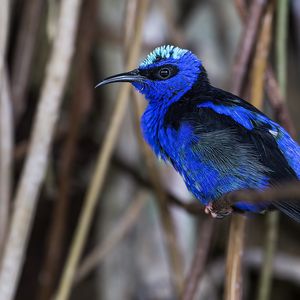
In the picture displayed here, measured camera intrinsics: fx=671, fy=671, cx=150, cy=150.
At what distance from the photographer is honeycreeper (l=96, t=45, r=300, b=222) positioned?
7.29 ft

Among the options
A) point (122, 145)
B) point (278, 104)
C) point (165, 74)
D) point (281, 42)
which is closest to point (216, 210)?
point (278, 104)

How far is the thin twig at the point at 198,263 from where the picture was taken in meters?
2.28

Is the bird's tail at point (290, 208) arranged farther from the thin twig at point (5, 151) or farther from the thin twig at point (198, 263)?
the thin twig at point (5, 151)

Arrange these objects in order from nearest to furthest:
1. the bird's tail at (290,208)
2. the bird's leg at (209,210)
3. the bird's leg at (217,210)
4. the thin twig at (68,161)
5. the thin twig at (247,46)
A: the bird's leg at (217,210) → the bird's tail at (290,208) → the bird's leg at (209,210) → the thin twig at (247,46) → the thin twig at (68,161)

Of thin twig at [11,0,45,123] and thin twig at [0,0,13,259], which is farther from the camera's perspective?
thin twig at [11,0,45,123]

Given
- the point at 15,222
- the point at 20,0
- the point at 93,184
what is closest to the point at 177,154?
the point at 93,184

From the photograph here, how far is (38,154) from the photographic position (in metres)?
2.53

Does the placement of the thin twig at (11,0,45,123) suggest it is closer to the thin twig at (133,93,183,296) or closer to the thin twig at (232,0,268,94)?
the thin twig at (133,93,183,296)

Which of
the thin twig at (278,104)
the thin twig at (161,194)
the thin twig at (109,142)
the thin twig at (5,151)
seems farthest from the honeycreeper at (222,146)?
the thin twig at (5,151)

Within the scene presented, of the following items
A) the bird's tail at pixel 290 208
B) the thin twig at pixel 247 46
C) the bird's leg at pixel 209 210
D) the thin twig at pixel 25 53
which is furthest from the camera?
the thin twig at pixel 25 53

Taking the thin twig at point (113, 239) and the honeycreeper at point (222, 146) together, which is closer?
the honeycreeper at point (222, 146)

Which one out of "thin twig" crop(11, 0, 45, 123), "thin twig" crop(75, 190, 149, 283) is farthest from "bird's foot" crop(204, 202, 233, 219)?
"thin twig" crop(11, 0, 45, 123)

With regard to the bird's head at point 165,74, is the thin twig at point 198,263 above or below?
below

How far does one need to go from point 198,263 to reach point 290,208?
434 mm
